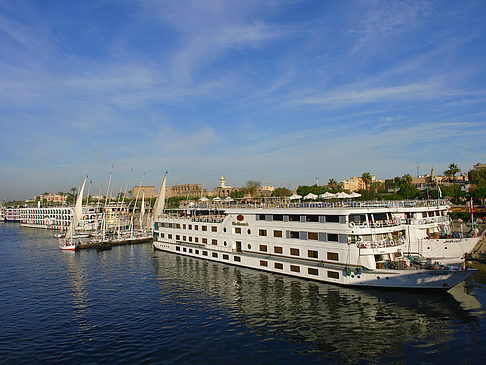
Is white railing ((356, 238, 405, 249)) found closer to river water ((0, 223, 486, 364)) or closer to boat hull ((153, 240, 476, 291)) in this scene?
boat hull ((153, 240, 476, 291))

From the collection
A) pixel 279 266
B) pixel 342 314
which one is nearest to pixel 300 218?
pixel 279 266

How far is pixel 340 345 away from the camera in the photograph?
2323 centimetres

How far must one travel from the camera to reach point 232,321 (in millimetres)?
28234

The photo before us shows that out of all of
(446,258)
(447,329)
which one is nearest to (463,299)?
(446,258)

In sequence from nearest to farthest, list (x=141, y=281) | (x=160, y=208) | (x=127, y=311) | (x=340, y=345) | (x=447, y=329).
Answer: (x=340, y=345) < (x=447, y=329) < (x=127, y=311) < (x=141, y=281) < (x=160, y=208)

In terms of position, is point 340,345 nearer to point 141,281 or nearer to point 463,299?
point 463,299

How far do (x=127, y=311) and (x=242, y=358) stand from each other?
1495 centimetres

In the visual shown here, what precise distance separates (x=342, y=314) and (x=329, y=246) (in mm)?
8978

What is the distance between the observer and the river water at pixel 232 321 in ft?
73.8

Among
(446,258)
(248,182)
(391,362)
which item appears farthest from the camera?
(248,182)

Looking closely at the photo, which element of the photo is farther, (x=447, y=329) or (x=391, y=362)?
A: (x=447, y=329)

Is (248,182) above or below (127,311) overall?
above

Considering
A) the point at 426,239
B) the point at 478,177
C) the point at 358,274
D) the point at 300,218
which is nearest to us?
the point at 358,274

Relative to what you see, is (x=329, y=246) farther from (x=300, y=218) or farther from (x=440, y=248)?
(x=440, y=248)
